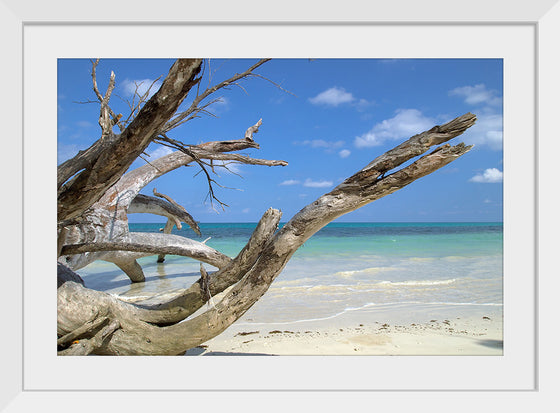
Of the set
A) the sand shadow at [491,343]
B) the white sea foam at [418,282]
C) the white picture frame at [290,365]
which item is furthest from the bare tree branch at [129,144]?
the white sea foam at [418,282]

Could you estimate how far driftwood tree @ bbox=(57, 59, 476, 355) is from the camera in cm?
202

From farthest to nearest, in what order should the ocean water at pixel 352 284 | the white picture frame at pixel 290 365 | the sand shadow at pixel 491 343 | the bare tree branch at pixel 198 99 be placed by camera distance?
the ocean water at pixel 352 284 → the sand shadow at pixel 491 343 → the bare tree branch at pixel 198 99 → the white picture frame at pixel 290 365

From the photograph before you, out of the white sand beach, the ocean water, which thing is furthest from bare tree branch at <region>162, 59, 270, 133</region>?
the ocean water

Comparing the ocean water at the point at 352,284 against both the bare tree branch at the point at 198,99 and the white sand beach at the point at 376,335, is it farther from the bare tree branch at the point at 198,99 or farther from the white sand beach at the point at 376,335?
the bare tree branch at the point at 198,99

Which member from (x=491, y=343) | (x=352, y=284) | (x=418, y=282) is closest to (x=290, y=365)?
(x=491, y=343)

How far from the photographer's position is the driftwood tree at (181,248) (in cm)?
202

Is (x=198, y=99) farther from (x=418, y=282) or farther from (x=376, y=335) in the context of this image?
(x=418, y=282)

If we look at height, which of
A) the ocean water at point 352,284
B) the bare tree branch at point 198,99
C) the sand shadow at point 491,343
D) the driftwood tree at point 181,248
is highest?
the bare tree branch at point 198,99

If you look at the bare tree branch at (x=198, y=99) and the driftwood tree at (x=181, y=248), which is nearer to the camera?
the driftwood tree at (x=181, y=248)

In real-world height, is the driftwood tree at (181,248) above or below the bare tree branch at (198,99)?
below

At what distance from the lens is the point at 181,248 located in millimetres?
3498
